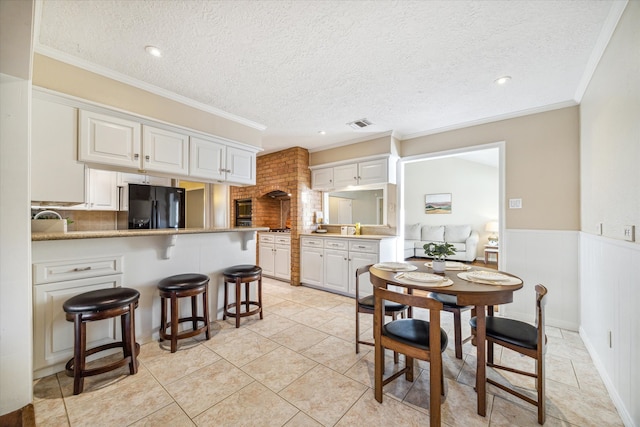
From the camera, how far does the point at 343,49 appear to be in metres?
2.05

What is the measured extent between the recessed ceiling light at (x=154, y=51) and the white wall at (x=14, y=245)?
86cm

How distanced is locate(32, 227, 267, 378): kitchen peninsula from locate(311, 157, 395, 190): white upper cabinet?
7.03ft

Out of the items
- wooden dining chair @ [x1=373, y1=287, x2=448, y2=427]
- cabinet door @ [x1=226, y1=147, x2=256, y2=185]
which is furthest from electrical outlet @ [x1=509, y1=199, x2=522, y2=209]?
cabinet door @ [x1=226, y1=147, x2=256, y2=185]

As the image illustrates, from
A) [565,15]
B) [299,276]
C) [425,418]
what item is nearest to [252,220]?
[299,276]

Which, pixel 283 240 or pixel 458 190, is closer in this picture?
pixel 283 240

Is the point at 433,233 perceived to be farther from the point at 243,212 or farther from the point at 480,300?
the point at 480,300

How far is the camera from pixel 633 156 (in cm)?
151

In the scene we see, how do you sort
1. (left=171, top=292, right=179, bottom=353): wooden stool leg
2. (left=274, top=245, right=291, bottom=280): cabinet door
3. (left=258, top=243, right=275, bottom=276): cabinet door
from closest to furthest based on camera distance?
(left=171, top=292, right=179, bottom=353): wooden stool leg, (left=274, top=245, right=291, bottom=280): cabinet door, (left=258, top=243, right=275, bottom=276): cabinet door

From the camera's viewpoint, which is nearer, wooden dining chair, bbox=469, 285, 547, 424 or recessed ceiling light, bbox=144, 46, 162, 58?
wooden dining chair, bbox=469, 285, 547, 424

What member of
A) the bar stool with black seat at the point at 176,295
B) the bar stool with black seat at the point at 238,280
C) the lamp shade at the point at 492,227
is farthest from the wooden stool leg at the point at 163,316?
the lamp shade at the point at 492,227

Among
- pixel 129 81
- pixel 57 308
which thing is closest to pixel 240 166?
pixel 129 81

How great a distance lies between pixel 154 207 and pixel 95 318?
281cm

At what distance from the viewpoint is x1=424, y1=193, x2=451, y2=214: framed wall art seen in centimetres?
755

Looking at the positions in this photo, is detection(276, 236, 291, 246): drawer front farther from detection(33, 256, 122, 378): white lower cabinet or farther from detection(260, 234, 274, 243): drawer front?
detection(33, 256, 122, 378): white lower cabinet
